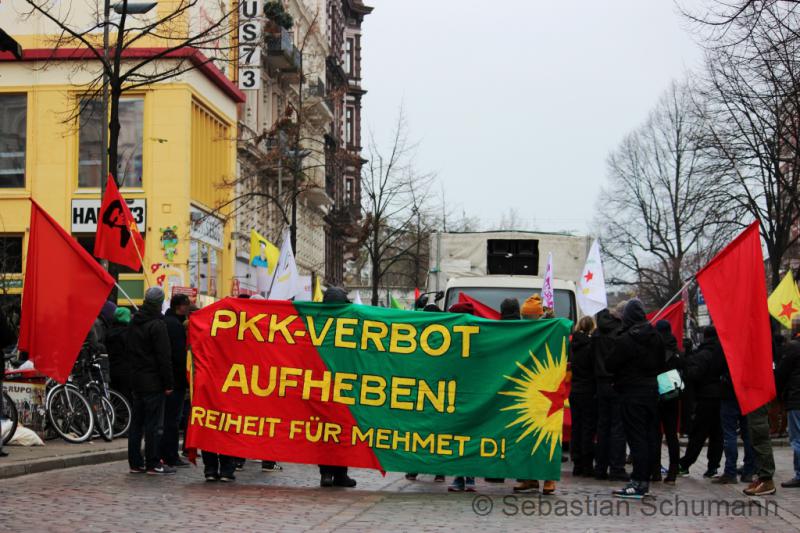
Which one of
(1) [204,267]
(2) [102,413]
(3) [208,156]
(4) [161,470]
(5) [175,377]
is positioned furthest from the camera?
(3) [208,156]

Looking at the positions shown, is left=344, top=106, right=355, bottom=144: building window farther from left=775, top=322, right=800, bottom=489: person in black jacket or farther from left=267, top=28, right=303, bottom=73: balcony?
left=775, top=322, right=800, bottom=489: person in black jacket

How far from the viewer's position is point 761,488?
46.1 ft

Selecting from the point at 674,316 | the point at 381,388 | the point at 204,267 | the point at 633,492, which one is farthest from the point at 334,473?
the point at 204,267

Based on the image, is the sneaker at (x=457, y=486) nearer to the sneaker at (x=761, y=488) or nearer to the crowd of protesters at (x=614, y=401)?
the crowd of protesters at (x=614, y=401)

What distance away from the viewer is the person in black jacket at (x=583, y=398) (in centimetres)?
1598

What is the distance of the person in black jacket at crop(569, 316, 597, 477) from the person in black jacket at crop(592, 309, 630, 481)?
351mm

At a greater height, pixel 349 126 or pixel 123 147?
pixel 349 126

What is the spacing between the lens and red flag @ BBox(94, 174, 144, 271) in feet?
58.6

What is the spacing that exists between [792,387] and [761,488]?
1196 millimetres

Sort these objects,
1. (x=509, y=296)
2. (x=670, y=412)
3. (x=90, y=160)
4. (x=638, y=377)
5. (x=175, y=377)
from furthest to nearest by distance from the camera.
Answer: (x=90, y=160) → (x=509, y=296) → (x=670, y=412) → (x=175, y=377) → (x=638, y=377)

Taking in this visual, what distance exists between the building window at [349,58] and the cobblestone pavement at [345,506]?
78.2m

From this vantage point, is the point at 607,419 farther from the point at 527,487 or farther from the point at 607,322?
the point at 527,487

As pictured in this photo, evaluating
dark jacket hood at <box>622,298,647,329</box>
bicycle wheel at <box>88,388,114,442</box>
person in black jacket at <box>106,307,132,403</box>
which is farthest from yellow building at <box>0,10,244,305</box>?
dark jacket hood at <box>622,298,647,329</box>

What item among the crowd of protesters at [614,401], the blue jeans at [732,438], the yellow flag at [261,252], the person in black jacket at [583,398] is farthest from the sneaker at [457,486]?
the yellow flag at [261,252]
